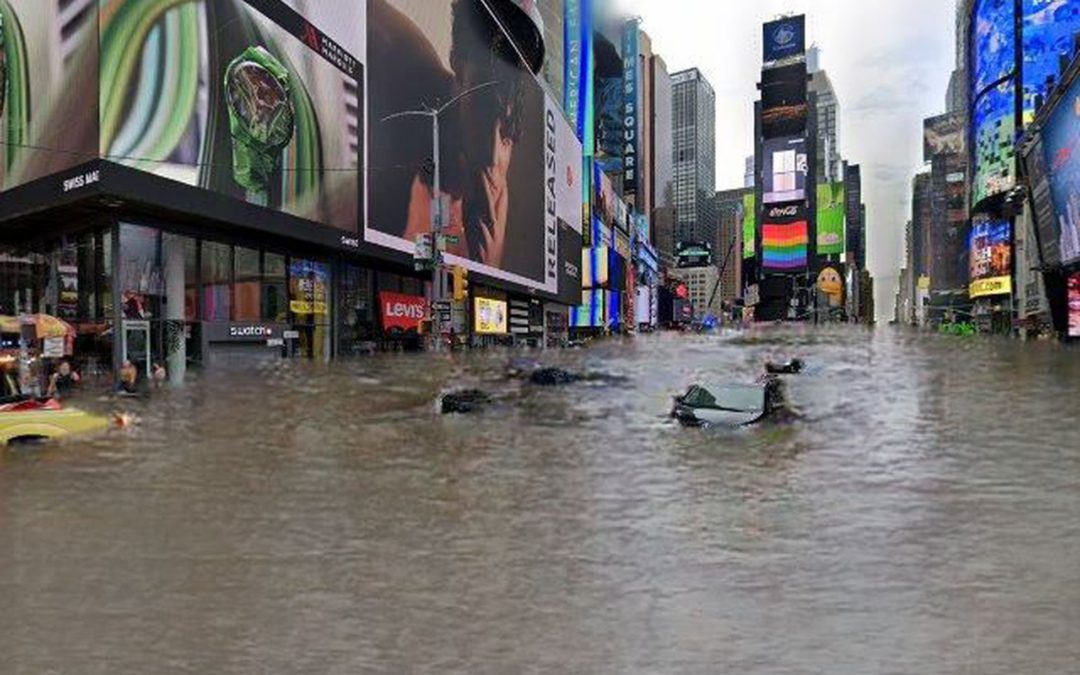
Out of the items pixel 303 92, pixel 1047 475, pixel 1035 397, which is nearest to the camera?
pixel 1047 475

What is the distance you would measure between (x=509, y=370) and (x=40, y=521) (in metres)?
26.4

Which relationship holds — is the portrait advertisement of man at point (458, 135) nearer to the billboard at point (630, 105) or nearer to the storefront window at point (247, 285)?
the storefront window at point (247, 285)

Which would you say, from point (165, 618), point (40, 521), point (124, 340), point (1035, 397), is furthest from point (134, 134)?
point (1035, 397)

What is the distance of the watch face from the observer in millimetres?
34375

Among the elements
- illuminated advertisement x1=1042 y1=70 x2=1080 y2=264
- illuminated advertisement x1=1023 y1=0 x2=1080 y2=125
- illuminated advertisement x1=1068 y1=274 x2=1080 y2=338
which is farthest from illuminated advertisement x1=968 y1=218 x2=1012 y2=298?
illuminated advertisement x1=1042 y1=70 x2=1080 y2=264

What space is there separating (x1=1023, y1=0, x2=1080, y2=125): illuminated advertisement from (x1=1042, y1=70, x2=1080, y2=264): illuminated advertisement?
48053 mm

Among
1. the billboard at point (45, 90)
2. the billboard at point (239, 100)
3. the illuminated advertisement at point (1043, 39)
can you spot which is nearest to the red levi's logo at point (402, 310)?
the billboard at point (239, 100)

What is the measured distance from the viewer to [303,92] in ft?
129

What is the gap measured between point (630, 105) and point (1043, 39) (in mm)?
80407

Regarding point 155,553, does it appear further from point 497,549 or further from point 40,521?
point 497,549

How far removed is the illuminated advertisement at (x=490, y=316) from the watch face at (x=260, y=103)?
33.4 metres

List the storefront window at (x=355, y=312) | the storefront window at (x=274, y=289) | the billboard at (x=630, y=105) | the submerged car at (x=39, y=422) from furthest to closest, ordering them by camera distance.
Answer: the billboard at (x=630, y=105) → the storefront window at (x=355, y=312) → the storefront window at (x=274, y=289) → the submerged car at (x=39, y=422)

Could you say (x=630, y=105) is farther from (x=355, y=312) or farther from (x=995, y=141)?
(x=355, y=312)

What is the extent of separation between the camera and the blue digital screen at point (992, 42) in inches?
4594
